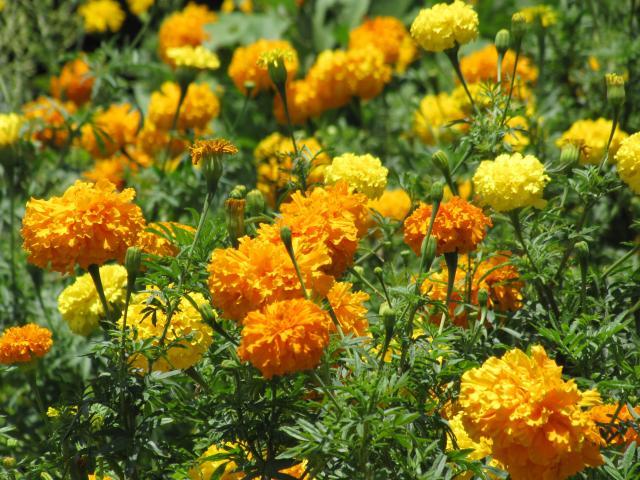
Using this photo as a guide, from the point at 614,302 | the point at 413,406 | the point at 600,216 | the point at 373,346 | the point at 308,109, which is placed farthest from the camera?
the point at 308,109

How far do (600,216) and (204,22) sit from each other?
239 cm

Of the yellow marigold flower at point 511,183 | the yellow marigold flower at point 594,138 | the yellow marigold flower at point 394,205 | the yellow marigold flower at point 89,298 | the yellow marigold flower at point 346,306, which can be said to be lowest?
the yellow marigold flower at point 394,205

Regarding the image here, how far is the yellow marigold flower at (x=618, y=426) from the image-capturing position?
1.54 m

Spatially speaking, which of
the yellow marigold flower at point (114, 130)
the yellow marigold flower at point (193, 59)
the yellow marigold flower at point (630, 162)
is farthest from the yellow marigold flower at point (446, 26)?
the yellow marigold flower at point (114, 130)

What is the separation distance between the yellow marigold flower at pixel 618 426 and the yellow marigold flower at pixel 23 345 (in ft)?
3.34

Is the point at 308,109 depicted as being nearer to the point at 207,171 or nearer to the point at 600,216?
the point at 600,216

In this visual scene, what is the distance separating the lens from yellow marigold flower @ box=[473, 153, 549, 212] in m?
1.73

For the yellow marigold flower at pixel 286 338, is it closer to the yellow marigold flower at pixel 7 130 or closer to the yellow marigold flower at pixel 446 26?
the yellow marigold flower at pixel 446 26

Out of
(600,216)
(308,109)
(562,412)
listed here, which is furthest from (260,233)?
(308,109)

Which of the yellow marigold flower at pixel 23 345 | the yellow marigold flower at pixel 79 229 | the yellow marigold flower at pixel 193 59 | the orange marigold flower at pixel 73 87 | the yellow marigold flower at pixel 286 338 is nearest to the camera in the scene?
the yellow marigold flower at pixel 286 338

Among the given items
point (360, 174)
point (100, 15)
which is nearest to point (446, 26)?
point (360, 174)

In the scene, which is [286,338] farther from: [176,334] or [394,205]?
[394,205]

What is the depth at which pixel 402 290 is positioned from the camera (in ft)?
5.20

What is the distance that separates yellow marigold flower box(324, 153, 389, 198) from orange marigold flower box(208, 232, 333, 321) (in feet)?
1.47
